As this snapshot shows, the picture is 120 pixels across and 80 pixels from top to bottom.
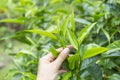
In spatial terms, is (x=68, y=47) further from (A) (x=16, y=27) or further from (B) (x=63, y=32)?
(A) (x=16, y=27)

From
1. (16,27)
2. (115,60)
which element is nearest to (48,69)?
(115,60)

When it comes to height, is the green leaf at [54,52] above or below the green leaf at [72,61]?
above

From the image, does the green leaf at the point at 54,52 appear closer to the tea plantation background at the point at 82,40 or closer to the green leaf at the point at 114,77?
the tea plantation background at the point at 82,40

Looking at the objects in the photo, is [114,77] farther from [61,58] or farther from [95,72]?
[61,58]

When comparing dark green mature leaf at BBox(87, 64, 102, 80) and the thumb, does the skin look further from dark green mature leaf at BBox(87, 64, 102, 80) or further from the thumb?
dark green mature leaf at BBox(87, 64, 102, 80)

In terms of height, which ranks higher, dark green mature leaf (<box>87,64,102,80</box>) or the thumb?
the thumb

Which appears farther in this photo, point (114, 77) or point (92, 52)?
point (114, 77)

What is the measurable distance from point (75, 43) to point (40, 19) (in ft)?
2.32

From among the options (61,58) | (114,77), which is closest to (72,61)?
(61,58)

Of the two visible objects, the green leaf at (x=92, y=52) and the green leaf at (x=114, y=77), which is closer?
the green leaf at (x=92, y=52)

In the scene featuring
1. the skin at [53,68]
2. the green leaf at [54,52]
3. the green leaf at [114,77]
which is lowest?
the green leaf at [114,77]

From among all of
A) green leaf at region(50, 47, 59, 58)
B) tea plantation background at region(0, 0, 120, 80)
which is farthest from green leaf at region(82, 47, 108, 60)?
green leaf at region(50, 47, 59, 58)

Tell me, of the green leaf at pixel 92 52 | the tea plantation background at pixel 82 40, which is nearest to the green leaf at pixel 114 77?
the tea plantation background at pixel 82 40

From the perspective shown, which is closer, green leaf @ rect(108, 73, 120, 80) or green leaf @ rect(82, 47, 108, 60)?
green leaf @ rect(82, 47, 108, 60)
